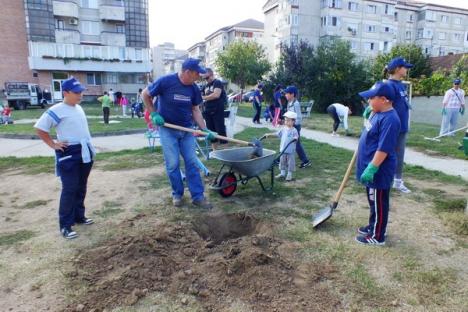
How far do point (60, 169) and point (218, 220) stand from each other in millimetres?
1927

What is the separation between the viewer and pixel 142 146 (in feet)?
32.6

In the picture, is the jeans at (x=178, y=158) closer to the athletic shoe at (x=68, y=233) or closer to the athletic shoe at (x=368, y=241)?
the athletic shoe at (x=68, y=233)

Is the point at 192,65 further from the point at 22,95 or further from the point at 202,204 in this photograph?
the point at 22,95

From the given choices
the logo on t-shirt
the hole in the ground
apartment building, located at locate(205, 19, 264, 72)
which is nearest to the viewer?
the hole in the ground

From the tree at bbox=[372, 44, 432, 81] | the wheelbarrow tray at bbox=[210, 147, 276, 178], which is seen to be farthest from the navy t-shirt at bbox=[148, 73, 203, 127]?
the tree at bbox=[372, 44, 432, 81]

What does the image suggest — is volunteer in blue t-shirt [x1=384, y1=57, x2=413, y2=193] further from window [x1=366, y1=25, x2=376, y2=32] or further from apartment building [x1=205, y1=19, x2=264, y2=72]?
apartment building [x1=205, y1=19, x2=264, y2=72]

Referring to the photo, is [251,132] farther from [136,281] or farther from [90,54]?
[90,54]

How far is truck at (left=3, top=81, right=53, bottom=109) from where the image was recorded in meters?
27.1

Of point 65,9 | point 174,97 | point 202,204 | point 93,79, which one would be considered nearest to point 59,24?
point 65,9

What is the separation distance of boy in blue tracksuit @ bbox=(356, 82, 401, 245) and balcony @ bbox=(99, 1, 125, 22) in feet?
137

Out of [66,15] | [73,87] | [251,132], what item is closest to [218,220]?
[73,87]

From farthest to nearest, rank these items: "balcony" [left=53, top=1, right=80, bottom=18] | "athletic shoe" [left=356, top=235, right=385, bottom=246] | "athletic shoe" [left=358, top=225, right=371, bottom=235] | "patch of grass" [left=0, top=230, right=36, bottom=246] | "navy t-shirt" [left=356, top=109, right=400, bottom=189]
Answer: "balcony" [left=53, top=1, right=80, bottom=18]
"athletic shoe" [left=358, top=225, right=371, bottom=235]
"patch of grass" [left=0, top=230, right=36, bottom=246]
"athletic shoe" [left=356, top=235, right=385, bottom=246]
"navy t-shirt" [left=356, top=109, right=400, bottom=189]

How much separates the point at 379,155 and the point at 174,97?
104 inches

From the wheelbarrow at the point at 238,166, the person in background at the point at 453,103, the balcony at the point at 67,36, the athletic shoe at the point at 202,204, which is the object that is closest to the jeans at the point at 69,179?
the athletic shoe at the point at 202,204
